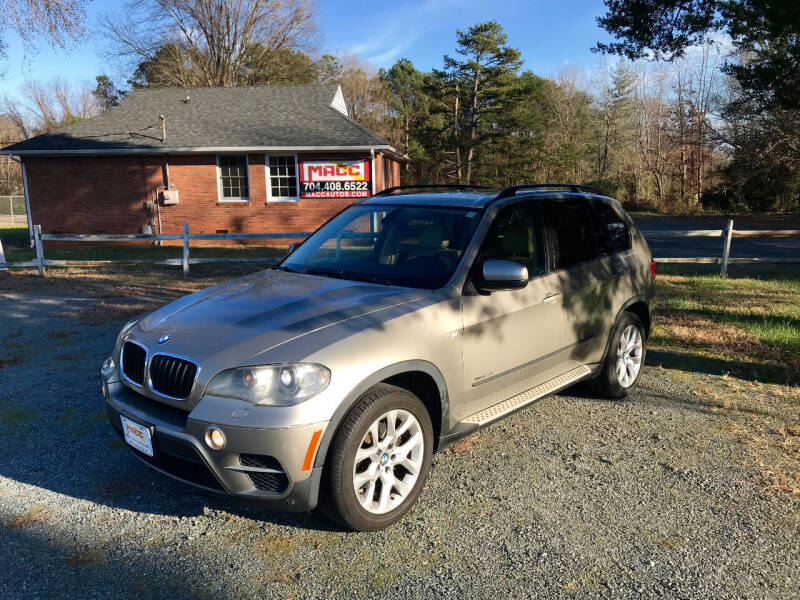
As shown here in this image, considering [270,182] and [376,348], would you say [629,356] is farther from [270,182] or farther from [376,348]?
[270,182]

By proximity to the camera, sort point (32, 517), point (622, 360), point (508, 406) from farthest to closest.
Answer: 1. point (622, 360)
2. point (508, 406)
3. point (32, 517)

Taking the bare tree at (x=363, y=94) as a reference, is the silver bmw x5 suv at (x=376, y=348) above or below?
below

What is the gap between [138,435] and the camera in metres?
3.17

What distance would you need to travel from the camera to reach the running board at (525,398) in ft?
12.1

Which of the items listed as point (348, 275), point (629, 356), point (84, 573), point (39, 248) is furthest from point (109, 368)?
point (39, 248)

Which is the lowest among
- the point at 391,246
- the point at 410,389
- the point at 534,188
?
the point at 410,389

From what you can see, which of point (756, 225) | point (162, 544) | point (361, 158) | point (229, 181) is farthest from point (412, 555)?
point (756, 225)

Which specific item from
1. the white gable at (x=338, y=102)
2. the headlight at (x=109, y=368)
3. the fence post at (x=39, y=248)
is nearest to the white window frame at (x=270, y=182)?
the white gable at (x=338, y=102)

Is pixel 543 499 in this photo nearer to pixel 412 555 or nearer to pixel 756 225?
pixel 412 555

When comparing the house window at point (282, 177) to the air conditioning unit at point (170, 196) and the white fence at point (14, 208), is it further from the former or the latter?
the white fence at point (14, 208)

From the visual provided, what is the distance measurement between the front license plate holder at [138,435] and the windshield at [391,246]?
1577mm

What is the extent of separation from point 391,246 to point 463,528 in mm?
1962

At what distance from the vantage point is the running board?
12.1 ft

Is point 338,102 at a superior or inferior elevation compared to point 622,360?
superior
